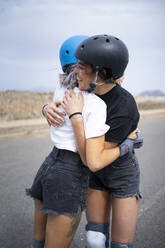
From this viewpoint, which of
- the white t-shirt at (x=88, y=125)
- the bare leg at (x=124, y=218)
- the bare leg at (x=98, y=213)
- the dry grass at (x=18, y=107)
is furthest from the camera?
the dry grass at (x=18, y=107)

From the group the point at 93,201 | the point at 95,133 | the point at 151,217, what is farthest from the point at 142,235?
the point at 95,133

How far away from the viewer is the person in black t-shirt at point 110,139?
6.31 feet

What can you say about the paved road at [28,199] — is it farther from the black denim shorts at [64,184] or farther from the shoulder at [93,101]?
the shoulder at [93,101]

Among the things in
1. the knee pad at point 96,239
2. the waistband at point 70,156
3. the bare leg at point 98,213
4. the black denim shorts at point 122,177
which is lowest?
the knee pad at point 96,239

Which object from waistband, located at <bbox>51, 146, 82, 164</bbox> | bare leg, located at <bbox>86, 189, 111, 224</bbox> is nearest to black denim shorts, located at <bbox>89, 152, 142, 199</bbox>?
bare leg, located at <bbox>86, 189, 111, 224</bbox>

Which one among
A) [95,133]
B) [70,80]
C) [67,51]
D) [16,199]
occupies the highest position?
[67,51]

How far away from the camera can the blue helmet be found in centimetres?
239

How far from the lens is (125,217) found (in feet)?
7.09

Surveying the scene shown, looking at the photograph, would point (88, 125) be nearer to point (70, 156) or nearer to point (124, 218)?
point (70, 156)

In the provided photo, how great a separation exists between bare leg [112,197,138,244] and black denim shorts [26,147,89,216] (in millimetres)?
334

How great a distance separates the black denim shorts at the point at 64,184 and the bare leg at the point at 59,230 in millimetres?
48

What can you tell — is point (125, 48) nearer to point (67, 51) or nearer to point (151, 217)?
point (67, 51)

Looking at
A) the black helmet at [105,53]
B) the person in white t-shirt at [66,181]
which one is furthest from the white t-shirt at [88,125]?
the black helmet at [105,53]

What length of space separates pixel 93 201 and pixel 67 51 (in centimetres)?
126
